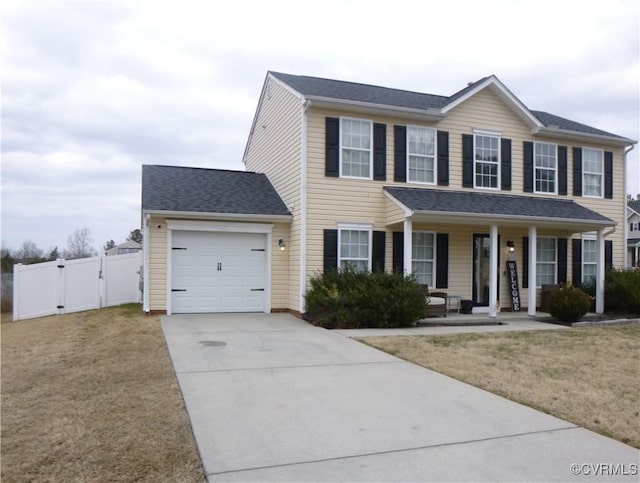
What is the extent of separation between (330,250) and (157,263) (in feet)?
14.6

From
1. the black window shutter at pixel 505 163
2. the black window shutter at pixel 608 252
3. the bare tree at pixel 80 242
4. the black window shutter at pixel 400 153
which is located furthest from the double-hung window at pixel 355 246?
the bare tree at pixel 80 242

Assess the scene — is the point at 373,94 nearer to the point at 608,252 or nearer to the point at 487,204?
the point at 487,204

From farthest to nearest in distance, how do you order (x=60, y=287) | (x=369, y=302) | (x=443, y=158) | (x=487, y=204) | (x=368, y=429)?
(x=60, y=287) → (x=443, y=158) → (x=487, y=204) → (x=369, y=302) → (x=368, y=429)

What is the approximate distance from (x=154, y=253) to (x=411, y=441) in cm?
975

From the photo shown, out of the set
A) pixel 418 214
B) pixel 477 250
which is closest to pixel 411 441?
pixel 418 214

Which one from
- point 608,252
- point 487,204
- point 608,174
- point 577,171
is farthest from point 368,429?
point 608,174

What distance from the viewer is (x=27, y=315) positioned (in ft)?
46.0

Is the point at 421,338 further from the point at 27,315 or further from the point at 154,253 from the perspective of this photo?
the point at 27,315

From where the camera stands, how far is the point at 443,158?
1378 centimetres

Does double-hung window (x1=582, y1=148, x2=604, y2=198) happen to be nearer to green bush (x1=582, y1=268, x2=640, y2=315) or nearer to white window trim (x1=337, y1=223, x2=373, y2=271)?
green bush (x1=582, y1=268, x2=640, y2=315)

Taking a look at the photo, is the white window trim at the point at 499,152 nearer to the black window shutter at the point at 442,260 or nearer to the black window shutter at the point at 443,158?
the black window shutter at the point at 443,158

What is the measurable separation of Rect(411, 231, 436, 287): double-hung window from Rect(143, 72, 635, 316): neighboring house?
0.03m

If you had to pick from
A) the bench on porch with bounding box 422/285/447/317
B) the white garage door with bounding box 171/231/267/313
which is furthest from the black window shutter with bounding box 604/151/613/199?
the white garage door with bounding box 171/231/267/313

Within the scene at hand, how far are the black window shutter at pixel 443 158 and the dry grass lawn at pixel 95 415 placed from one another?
8.71 meters
